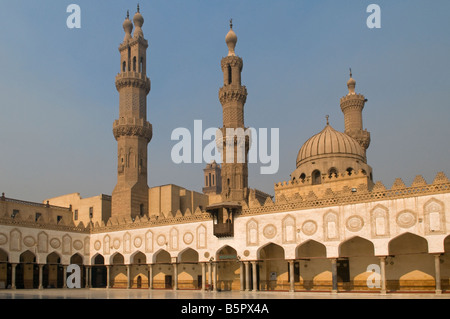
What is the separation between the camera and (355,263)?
94.3 feet

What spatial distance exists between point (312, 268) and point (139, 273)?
16.1 meters

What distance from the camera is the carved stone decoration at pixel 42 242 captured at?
36281mm

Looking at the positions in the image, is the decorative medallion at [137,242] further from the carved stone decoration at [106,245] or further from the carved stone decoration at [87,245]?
the carved stone decoration at [87,245]

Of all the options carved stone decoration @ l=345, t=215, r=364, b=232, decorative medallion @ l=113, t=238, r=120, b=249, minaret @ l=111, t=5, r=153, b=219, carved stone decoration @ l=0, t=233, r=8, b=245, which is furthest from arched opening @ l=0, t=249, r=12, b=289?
carved stone decoration @ l=345, t=215, r=364, b=232

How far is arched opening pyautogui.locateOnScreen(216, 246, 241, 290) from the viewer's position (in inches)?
1312

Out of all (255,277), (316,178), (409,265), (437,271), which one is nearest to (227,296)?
(255,277)

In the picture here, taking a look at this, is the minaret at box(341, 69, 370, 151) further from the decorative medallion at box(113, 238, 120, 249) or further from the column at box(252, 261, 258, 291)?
the decorative medallion at box(113, 238, 120, 249)

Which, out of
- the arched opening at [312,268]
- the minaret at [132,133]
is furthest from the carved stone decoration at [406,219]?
the minaret at [132,133]

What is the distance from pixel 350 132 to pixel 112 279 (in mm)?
25787

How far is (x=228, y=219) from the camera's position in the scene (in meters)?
31.6

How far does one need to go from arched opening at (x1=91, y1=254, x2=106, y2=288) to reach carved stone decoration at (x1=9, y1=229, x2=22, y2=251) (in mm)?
8823
